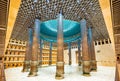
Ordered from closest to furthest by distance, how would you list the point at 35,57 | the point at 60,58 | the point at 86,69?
the point at 60,58, the point at 86,69, the point at 35,57

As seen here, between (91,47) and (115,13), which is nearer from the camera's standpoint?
(115,13)

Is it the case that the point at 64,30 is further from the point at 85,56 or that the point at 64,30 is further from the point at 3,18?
the point at 3,18

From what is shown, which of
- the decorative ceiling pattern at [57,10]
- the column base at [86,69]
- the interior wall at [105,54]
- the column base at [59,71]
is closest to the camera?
the column base at [59,71]

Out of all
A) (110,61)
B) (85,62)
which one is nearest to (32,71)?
(85,62)

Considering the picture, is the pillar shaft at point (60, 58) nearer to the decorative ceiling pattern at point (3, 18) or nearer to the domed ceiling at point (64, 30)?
the decorative ceiling pattern at point (3, 18)

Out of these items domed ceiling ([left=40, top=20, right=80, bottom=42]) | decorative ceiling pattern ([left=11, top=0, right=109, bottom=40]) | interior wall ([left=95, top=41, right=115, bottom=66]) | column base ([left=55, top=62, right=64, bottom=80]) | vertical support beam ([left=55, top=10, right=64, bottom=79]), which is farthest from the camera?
interior wall ([left=95, top=41, right=115, bottom=66])

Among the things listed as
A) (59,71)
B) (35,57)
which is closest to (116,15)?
(59,71)

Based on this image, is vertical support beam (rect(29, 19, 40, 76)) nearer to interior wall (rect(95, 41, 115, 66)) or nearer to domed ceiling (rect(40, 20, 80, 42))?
domed ceiling (rect(40, 20, 80, 42))

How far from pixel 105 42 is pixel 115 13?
1842 centimetres

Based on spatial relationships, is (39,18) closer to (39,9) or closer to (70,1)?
(39,9)

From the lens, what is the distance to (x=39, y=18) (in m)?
10.9

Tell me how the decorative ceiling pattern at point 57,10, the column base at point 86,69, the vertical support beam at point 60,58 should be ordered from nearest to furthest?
the vertical support beam at point 60,58 → the column base at point 86,69 → the decorative ceiling pattern at point 57,10

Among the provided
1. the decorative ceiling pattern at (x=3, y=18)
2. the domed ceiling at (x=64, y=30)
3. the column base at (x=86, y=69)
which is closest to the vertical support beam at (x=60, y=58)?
the column base at (x=86, y=69)

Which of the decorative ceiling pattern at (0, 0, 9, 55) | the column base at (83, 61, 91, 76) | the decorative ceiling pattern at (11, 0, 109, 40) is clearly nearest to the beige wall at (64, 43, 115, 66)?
the decorative ceiling pattern at (11, 0, 109, 40)
